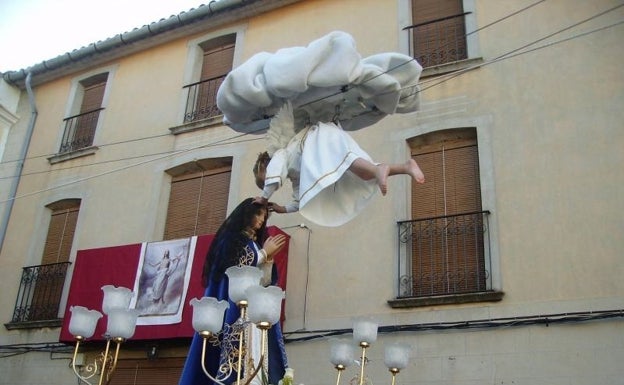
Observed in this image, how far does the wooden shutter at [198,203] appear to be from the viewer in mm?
10992

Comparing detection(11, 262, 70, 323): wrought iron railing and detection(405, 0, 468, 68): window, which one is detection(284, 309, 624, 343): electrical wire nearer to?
detection(405, 0, 468, 68): window

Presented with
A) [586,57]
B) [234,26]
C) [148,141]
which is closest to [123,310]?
[586,57]

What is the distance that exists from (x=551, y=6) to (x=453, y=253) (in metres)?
3.46

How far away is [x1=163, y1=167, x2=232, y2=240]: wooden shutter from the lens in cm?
1099

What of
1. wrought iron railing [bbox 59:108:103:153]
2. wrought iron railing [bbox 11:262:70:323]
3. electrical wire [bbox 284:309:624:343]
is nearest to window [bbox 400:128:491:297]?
electrical wire [bbox 284:309:624:343]

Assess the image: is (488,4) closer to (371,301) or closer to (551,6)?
(551,6)

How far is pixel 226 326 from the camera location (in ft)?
16.8

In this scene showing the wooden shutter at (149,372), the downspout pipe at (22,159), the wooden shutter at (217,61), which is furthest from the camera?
the downspout pipe at (22,159)

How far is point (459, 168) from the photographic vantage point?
945 cm

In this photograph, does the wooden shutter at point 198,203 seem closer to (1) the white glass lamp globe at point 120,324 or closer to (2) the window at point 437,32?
(2) the window at point 437,32

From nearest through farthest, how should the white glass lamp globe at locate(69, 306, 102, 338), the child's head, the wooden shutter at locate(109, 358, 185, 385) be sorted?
the white glass lamp globe at locate(69, 306, 102, 338), the child's head, the wooden shutter at locate(109, 358, 185, 385)

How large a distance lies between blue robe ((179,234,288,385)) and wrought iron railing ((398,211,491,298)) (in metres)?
3.56

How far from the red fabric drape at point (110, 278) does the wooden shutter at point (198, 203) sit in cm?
90

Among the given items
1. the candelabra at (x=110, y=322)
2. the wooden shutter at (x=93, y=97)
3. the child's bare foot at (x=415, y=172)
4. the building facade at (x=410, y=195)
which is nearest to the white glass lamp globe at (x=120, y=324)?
the candelabra at (x=110, y=322)
